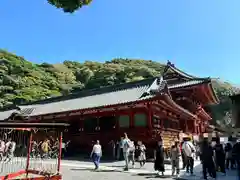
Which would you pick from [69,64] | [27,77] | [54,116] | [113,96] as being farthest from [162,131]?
[69,64]

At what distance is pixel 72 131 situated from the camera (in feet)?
82.1

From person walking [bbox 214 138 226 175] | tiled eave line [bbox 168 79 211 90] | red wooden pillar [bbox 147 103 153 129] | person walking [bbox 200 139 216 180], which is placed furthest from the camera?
tiled eave line [bbox 168 79 211 90]

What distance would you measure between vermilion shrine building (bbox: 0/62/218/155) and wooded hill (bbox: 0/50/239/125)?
2677 cm

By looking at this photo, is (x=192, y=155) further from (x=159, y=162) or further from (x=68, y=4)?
(x=68, y=4)

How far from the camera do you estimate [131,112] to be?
2105 cm

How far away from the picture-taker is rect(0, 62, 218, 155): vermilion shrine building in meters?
Result: 20.3

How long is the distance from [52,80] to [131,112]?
178ft

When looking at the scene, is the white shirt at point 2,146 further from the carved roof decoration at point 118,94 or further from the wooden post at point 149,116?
the wooden post at point 149,116

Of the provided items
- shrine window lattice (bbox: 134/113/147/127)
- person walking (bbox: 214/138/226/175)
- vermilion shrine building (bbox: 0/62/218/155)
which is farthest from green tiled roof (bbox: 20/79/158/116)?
person walking (bbox: 214/138/226/175)

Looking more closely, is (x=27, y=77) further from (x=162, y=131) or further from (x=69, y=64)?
(x=162, y=131)

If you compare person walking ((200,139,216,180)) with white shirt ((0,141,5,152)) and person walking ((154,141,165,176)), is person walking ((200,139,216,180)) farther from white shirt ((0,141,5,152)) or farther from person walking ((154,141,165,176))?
white shirt ((0,141,5,152))

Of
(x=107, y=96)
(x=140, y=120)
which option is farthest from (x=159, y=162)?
(x=107, y=96)

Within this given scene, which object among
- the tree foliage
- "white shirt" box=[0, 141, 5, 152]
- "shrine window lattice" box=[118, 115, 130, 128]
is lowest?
"white shirt" box=[0, 141, 5, 152]

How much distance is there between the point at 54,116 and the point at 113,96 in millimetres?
6047
